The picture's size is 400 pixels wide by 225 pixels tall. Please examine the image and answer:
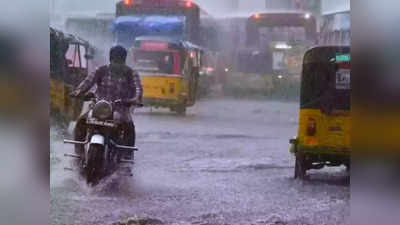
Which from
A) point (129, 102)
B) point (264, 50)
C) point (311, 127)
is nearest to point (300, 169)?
point (311, 127)

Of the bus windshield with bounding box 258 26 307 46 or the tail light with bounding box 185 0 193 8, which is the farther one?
the tail light with bounding box 185 0 193 8

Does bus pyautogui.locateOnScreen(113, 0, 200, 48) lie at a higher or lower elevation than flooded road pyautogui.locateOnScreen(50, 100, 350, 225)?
higher

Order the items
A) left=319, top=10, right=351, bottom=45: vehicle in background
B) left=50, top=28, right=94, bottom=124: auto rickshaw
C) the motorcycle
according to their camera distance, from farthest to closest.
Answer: left=50, top=28, right=94, bottom=124: auto rickshaw < the motorcycle < left=319, top=10, right=351, bottom=45: vehicle in background

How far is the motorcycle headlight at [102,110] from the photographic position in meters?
4.06

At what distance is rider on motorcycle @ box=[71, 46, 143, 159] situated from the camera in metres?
4.14

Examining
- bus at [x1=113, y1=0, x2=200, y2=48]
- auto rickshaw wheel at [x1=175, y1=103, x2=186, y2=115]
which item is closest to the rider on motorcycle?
bus at [x1=113, y1=0, x2=200, y2=48]

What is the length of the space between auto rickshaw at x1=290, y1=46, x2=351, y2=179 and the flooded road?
0.07m

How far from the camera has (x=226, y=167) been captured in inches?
164

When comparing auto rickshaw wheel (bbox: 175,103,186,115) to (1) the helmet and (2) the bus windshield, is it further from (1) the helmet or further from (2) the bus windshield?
(2) the bus windshield

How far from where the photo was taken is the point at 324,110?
13.2 ft

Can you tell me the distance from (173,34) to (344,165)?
135 centimetres

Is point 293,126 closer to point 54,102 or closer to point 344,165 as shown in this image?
point 344,165

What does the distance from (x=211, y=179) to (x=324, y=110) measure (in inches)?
32.0

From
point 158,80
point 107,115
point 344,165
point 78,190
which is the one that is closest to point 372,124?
point 344,165
